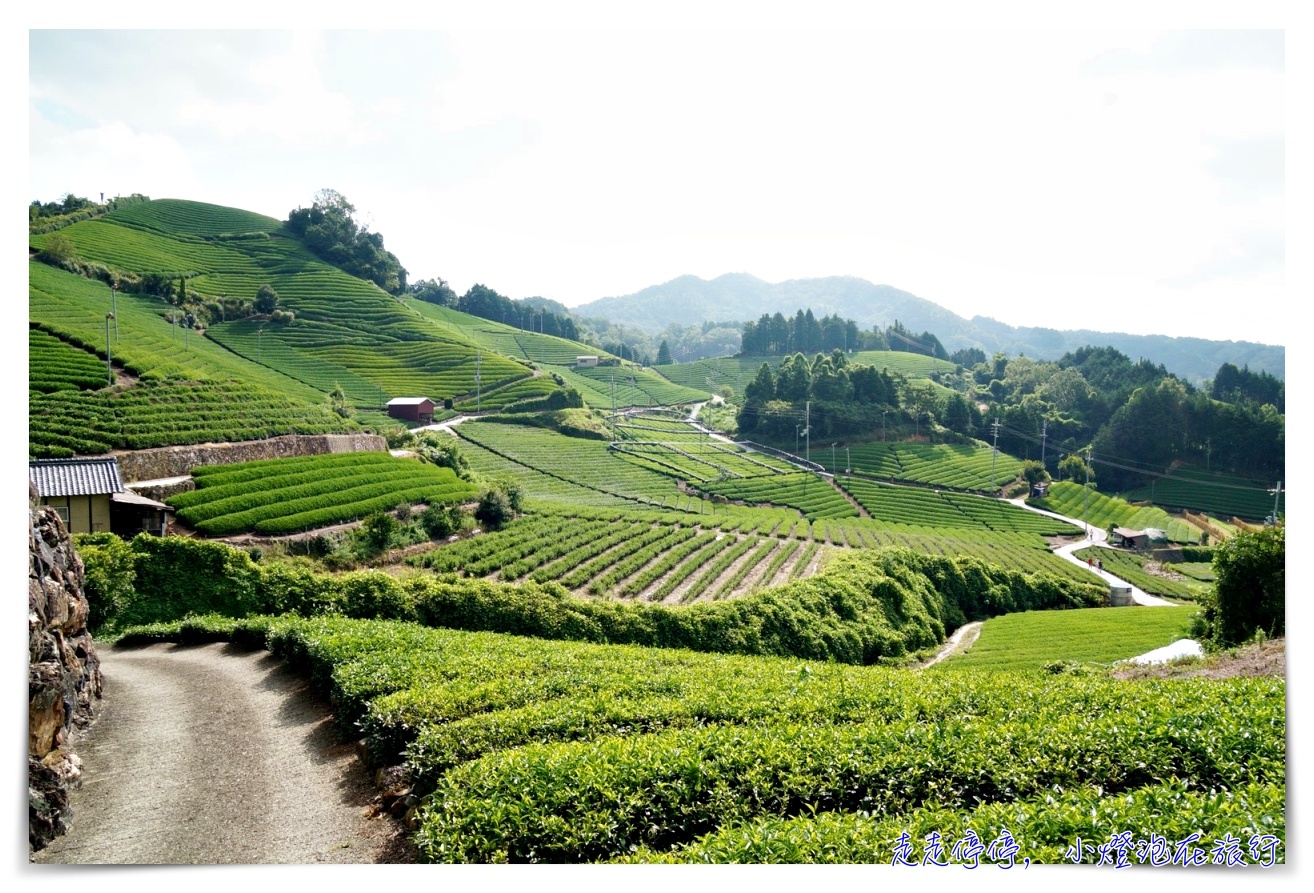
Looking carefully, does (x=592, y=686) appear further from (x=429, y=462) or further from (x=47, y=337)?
(x=47, y=337)

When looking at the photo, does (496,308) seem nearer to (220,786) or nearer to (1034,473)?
(1034,473)

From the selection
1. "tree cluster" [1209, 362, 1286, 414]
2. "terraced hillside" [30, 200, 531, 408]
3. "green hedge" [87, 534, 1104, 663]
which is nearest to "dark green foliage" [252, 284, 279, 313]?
"terraced hillside" [30, 200, 531, 408]

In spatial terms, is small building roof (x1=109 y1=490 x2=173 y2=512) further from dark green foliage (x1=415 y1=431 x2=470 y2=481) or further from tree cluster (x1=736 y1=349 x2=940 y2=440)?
tree cluster (x1=736 y1=349 x2=940 y2=440)

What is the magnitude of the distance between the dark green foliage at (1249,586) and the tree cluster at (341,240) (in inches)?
2224

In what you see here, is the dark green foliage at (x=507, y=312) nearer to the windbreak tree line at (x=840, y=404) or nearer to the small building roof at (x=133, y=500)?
the windbreak tree line at (x=840, y=404)

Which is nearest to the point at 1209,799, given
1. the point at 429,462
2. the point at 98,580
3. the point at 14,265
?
the point at 14,265

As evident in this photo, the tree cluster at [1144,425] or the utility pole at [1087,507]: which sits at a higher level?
the tree cluster at [1144,425]

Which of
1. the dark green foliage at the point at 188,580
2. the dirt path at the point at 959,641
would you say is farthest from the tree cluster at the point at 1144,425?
the dark green foliage at the point at 188,580

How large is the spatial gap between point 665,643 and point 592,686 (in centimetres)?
615

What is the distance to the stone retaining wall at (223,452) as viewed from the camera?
17.0m

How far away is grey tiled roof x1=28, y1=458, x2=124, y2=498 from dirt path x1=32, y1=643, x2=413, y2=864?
6161 millimetres

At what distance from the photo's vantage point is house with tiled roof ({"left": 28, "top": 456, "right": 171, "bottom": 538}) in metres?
13.3

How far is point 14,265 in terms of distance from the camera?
7.32m

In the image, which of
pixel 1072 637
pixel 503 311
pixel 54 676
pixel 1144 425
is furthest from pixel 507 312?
pixel 54 676
